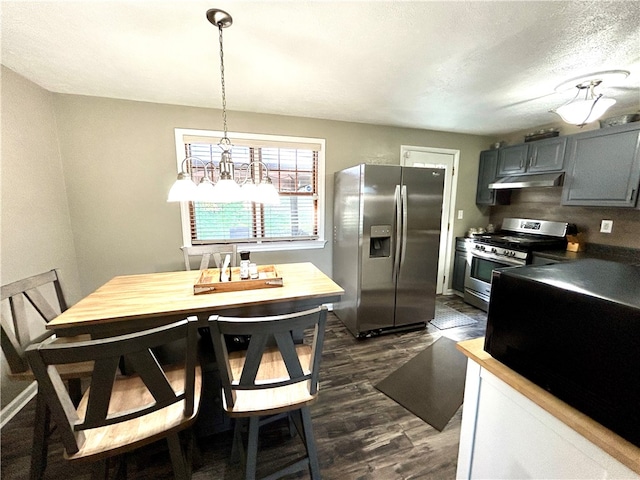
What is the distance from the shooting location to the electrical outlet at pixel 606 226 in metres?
2.64

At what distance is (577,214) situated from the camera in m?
2.92

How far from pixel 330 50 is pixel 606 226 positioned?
131 inches

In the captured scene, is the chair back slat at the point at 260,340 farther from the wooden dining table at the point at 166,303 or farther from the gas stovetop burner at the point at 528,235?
the gas stovetop burner at the point at 528,235

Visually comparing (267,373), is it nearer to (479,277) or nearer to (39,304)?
(39,304)

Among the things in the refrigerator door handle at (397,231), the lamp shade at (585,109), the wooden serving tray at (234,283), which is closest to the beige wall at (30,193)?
the wooden serving tray at (234,283)

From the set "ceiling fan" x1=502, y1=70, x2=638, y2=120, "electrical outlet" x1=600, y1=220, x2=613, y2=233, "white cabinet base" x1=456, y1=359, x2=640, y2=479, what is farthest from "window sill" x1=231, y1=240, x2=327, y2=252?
"electrical outlet" x1=600, y1=220, x2=613, y2=233

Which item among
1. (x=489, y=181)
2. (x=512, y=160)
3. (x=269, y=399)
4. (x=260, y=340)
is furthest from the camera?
(x=489, y=181)

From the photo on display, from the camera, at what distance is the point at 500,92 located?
2.21m

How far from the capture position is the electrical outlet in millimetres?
2639

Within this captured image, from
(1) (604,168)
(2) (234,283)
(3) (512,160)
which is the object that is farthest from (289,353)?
(3) (512,160)

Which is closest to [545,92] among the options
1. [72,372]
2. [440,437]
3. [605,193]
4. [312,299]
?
[605,193]

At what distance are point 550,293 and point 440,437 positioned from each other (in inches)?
55.4

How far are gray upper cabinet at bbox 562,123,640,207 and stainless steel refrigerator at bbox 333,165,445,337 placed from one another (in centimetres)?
136

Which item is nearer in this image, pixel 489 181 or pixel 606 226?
pixel 606 226
